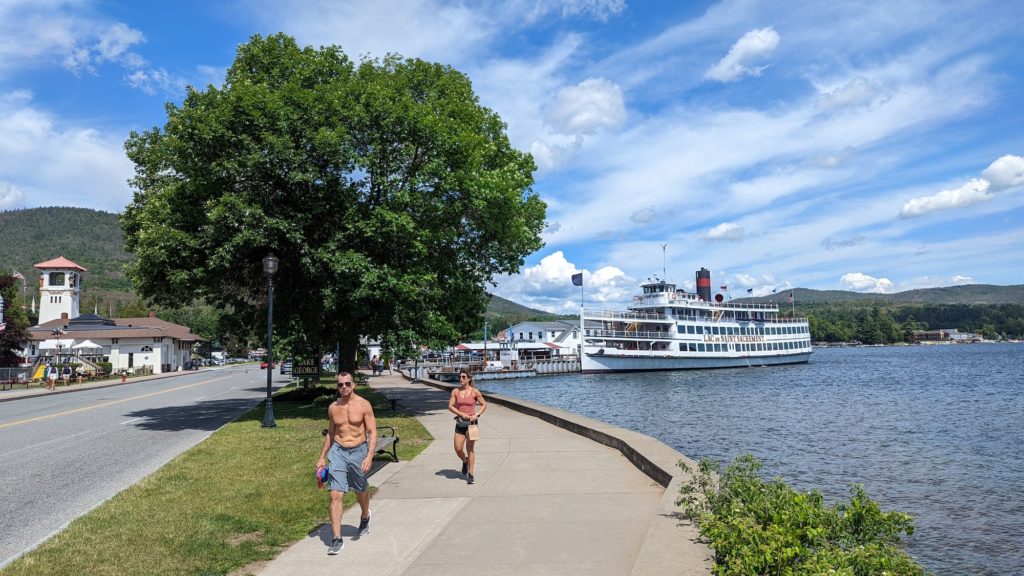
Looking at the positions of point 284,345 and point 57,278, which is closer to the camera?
point 284,345

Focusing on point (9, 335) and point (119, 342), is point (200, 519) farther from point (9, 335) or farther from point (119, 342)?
point (119, 342)

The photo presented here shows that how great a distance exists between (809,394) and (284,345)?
111ft

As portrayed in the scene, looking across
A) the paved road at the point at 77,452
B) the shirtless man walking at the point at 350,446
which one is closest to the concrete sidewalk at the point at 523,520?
the shirtless man walking at the point at 350,446

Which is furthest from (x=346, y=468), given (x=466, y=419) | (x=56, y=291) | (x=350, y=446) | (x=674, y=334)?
(x=56, y=291)

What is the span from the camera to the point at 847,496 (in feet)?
42.0

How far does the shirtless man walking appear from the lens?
273 inches

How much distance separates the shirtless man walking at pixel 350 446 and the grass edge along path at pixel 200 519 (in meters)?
0.87

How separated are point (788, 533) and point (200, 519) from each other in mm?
6509

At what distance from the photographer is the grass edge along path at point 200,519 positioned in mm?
6141

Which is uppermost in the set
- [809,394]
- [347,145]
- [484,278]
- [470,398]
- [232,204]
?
[347,145]

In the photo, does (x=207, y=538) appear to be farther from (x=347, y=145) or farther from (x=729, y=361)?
(x=729, y=361)

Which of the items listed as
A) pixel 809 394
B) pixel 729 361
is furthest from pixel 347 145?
pixel 729 361

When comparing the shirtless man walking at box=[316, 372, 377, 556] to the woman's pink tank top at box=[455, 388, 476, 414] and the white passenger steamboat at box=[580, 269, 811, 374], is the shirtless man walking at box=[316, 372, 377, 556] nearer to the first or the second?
the woman's pink tank top at box=[455, 388, 476, 414]

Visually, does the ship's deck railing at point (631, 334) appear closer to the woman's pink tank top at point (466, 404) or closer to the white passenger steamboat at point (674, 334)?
the white passenger steamboat at point (674, 334)
